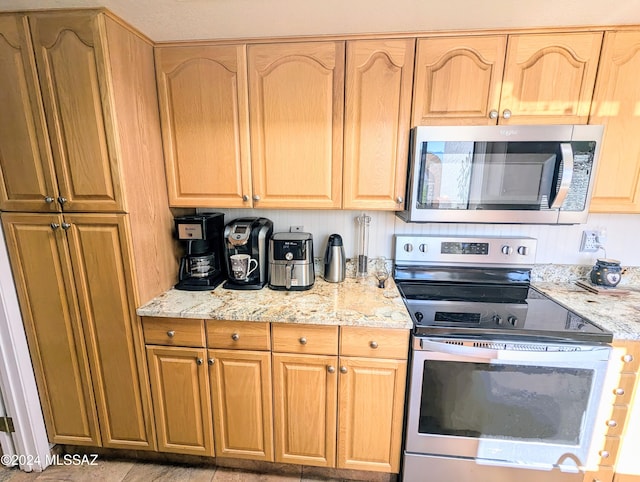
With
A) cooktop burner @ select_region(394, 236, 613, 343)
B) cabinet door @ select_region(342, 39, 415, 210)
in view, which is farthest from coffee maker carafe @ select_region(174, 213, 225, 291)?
cooktop burner @ select_region(394, 236, 613, 343)

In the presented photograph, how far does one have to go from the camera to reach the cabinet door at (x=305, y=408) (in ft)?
4.43

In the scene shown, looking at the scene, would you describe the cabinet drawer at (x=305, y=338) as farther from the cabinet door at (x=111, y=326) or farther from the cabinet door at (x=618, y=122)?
the cabinet door at (x=618, y=122)

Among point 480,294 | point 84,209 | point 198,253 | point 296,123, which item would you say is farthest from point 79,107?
point 480,294

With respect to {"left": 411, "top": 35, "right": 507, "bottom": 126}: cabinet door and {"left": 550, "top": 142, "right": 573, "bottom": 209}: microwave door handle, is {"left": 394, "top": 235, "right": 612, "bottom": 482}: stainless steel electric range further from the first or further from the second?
{"left": 411, "top": 35, "right": 507, "bottom": 126}: cabinet door

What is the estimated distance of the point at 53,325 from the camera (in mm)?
1412

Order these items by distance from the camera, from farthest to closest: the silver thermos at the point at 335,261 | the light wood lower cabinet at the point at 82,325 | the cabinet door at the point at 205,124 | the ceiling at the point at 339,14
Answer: the silver thermos at the point at 335,261, the cabinet door at the point at 205,124, the light wood lower cabinet at the point at 82,325, the ceiling at the point at 339,14

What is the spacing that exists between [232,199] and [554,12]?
5.22 ft

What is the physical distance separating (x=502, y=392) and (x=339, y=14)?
5.59 feet

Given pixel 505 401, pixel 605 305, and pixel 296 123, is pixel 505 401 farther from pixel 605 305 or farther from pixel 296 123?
pixel 296 123

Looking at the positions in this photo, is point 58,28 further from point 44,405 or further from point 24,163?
point 44,405

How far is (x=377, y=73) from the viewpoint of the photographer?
1374 mm

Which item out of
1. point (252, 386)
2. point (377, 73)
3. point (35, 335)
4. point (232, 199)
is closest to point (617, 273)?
point (377, 73)

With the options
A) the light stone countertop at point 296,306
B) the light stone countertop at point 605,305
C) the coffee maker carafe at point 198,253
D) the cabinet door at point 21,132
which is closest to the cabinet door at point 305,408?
the light stone countertop at point 296,306

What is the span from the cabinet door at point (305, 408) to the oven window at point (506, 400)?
1.38 ft
